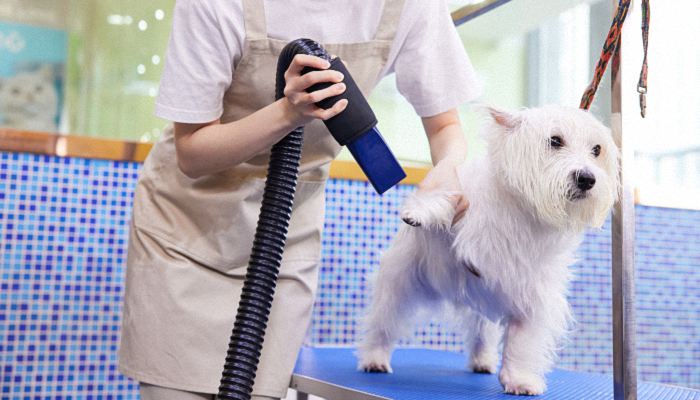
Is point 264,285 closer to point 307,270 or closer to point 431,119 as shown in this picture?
point 307,270

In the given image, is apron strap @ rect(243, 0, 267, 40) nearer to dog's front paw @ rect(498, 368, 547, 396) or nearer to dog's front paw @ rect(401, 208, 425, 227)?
dog's front paw @ rect(401, 208, 425, 227)

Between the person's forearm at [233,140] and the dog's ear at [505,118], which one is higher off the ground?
the dog's ear at [505,118]

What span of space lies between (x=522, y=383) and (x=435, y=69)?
0.50m

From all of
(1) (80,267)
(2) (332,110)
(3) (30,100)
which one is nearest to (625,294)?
(2) (332,110)

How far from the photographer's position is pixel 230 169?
1.03m

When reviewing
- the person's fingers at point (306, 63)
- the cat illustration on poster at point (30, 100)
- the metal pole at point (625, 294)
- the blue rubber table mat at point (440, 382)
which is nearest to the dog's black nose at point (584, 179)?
the metal pole at point (625, 294)

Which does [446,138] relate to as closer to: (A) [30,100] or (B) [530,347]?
(B) [530,347]

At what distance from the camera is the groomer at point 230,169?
35.8 inches

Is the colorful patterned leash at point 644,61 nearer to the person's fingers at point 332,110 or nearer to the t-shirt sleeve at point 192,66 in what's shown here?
the person's fingers at point 332,110

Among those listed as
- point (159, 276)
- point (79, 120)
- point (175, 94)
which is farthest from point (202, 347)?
point (79, 120)

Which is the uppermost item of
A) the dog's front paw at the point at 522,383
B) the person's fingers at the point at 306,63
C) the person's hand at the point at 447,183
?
the person's fingers at the point at 306,63

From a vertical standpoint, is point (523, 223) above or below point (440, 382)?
above

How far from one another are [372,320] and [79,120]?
1.28 meters

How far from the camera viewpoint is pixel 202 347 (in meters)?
1.01
